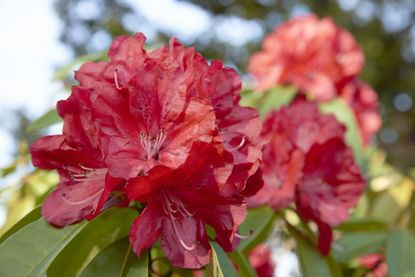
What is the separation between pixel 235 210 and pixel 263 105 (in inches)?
48.5

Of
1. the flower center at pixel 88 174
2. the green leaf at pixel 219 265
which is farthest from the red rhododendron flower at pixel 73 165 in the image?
the green leaf at pixel 219 265

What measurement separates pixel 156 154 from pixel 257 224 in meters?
0.48

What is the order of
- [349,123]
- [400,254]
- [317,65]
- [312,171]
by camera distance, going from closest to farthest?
[312,171], [400,254], [349,123], [317,65]

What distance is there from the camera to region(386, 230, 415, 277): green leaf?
1.52 m

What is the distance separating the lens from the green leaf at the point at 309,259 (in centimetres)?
131

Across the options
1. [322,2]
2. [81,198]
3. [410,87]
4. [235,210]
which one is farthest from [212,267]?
[410,87]

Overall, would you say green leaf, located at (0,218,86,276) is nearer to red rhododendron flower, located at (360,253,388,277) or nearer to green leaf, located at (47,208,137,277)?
green leaf, located at (47,208,137,277)

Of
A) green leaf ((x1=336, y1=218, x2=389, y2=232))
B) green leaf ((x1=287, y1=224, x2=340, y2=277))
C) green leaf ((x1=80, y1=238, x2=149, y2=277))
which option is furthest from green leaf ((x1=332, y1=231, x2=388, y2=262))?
green leaf ((x1=80, y1=238, x2=149, y2=277))

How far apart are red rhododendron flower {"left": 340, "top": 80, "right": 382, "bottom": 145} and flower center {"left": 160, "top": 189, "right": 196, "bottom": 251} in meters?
1.67

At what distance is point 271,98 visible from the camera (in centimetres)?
215

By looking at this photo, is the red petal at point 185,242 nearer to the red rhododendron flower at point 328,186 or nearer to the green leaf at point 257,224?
the green leaf at point 257,224

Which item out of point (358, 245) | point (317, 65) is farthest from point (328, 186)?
point (317, 65)

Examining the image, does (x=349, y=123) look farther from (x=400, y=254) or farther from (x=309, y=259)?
(x=309, y=259)

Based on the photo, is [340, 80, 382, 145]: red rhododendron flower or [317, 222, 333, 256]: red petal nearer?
[317, 222, 333, 256]: red petal
